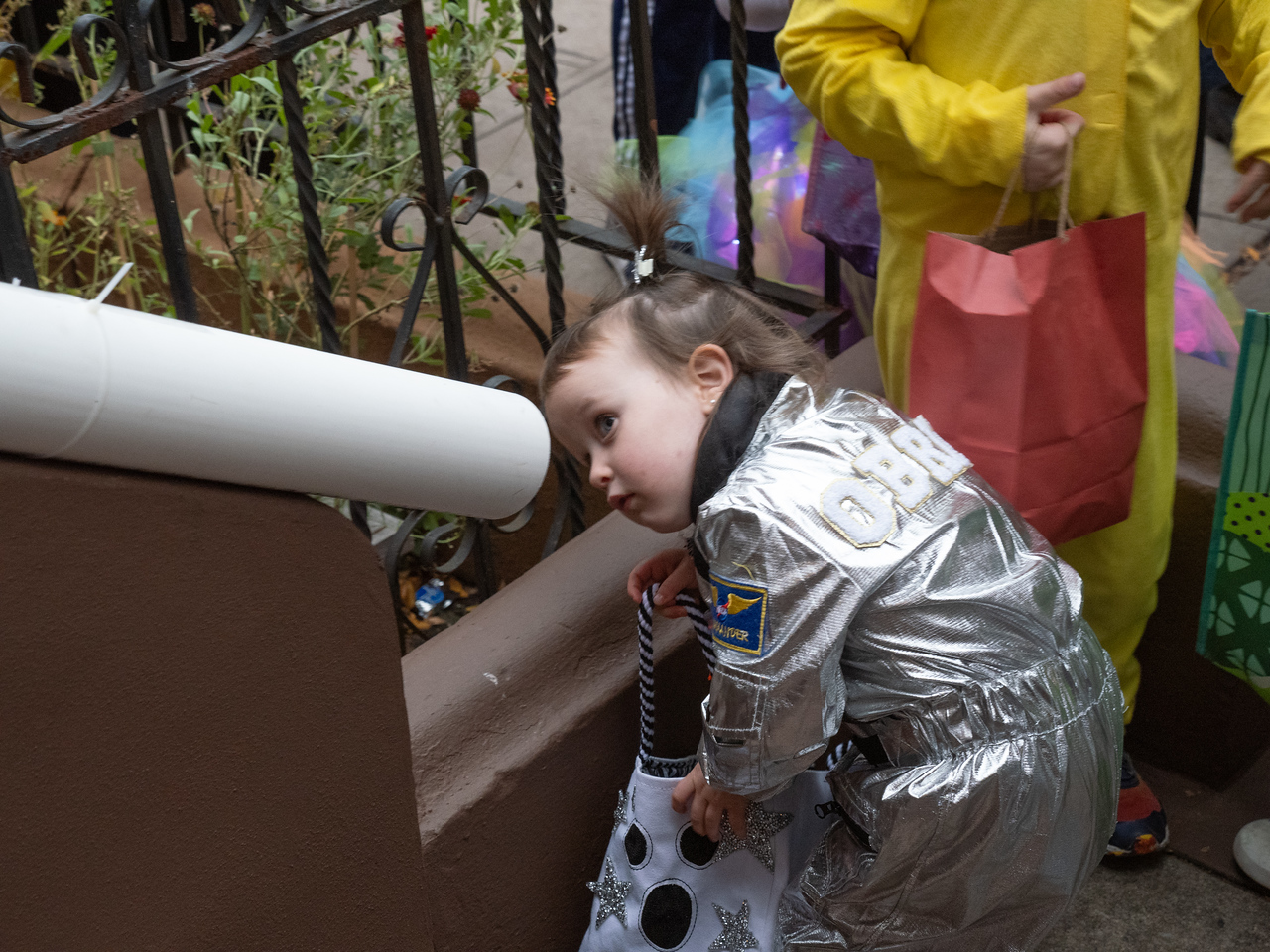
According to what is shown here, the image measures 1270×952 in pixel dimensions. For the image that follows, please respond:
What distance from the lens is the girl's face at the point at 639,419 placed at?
1.67 meters

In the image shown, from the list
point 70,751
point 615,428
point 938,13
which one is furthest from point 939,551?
point 70,751

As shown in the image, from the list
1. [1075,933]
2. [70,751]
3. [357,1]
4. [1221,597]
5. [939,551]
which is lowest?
[1075,933]

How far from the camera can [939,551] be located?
5.13 ft

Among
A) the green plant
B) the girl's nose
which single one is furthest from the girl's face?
the green plant

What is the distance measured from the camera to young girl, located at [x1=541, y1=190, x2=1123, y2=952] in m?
1.53

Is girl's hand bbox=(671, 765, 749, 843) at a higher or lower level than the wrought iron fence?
lower

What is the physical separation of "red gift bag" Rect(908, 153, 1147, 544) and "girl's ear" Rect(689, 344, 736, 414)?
37 cm

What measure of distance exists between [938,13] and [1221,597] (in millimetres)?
1053

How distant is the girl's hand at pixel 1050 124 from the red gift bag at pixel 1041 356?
0.05 m

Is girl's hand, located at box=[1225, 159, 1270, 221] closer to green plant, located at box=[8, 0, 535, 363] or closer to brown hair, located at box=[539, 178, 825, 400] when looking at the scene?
brown hair, located at box=[539, 178, 825, 400]

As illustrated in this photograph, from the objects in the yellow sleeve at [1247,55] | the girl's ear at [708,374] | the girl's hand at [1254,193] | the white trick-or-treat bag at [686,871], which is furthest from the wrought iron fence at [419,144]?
the girl's hand at [1254,193]

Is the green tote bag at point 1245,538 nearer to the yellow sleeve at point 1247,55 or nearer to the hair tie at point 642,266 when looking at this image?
the yellow sleeve at point 1247,55

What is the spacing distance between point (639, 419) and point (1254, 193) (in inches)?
41.1

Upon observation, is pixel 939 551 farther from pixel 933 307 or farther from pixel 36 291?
pixel 36 291
